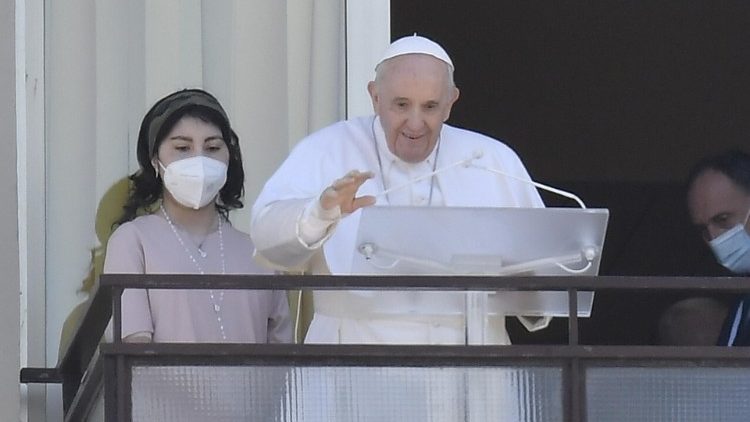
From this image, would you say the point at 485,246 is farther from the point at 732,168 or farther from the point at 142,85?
the point at 142,85

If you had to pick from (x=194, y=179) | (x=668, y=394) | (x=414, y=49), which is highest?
(x=414, y=49)

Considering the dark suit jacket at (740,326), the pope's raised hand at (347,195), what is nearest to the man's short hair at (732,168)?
the dark suit jacket at (740,326)

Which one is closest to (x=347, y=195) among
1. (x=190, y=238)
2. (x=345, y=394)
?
(x=345, y=394)

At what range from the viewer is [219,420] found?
11.3ft

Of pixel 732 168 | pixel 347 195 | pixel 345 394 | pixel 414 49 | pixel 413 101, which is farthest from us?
pixel 732 168

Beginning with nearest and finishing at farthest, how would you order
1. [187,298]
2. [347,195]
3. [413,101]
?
[347,195] → [413,101] → [187,298]

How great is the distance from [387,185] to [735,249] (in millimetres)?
1136

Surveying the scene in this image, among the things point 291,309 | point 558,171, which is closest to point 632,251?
point 558,171

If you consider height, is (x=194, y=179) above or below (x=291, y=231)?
above

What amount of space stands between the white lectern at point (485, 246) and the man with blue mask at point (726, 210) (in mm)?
1016

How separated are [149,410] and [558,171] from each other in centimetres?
489

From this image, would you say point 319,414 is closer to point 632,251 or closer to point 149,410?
point 149,410

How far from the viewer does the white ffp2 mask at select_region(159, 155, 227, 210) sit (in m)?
4.18

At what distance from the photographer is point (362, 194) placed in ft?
12.9
